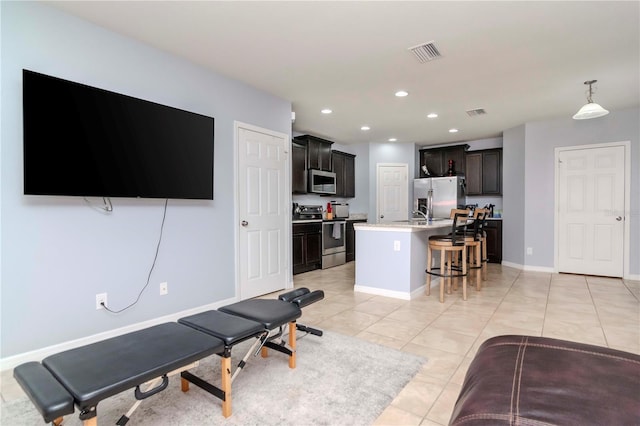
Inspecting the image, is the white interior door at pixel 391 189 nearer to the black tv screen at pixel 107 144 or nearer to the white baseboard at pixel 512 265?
the white baseboard at pixel 512 265

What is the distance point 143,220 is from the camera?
9.55 ft

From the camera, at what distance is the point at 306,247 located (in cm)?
556

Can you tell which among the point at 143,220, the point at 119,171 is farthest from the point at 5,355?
the point at 119,171

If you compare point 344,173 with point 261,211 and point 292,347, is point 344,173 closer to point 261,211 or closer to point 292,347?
point 261,211

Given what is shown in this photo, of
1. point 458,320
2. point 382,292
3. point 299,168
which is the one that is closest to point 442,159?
point 299,168

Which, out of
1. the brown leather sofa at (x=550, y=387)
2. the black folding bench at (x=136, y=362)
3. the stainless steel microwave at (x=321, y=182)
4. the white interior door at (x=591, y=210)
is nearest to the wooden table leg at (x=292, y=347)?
the black folding bench at (x=136, y=362)

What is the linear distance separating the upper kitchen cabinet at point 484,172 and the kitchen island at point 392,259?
304 centimetres

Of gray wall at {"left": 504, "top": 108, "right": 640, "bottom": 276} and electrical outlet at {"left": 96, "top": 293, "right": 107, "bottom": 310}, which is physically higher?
gray wall at {"left": 504, "top": 108, "right": 640, "bottom": 276}

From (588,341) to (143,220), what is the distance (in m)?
3.88

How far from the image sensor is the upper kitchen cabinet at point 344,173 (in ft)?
23.0

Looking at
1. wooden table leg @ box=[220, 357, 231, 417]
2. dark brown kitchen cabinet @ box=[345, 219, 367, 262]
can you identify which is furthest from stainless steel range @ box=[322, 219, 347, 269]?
wooden table leg @ box=[220, 357, 231, 417]

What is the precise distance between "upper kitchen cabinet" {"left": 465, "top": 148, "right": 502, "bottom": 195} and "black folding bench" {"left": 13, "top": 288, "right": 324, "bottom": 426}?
589 cm

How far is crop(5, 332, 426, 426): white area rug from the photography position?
5.65 ft

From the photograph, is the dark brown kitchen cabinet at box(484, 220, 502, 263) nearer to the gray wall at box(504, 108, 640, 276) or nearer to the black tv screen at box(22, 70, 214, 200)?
the gray wall at box(504, 108, 640, 276)
